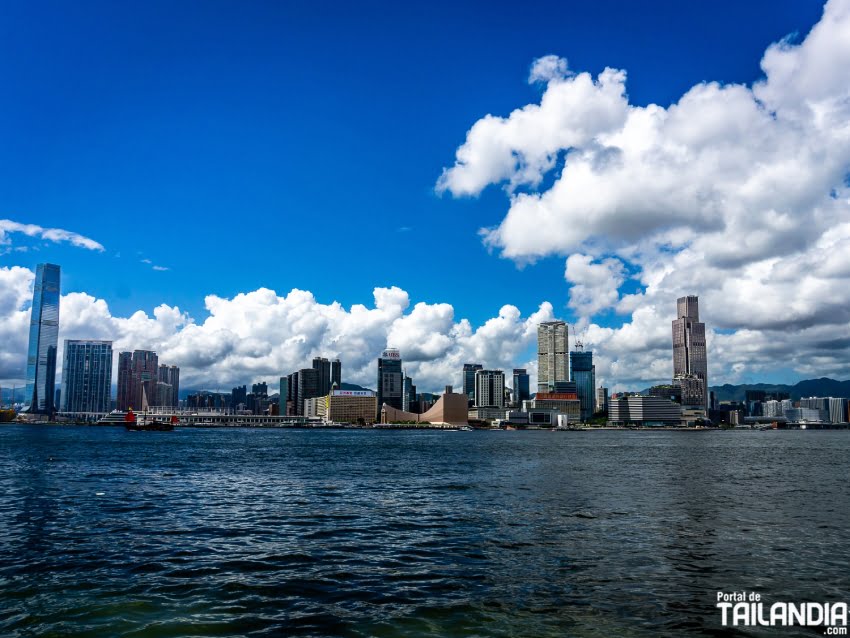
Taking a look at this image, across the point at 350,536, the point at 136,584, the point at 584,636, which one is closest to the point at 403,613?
the point at 584,636

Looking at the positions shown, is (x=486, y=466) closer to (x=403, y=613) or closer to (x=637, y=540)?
(x=637, y=540)

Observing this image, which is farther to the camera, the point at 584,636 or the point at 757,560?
the point at 757,560

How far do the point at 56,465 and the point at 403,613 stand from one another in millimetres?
63714

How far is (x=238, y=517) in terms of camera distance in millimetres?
32719

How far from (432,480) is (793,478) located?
111 feet

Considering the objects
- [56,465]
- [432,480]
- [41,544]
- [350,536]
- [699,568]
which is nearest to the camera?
[699,568]

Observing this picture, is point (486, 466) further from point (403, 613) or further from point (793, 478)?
point (403, 613)

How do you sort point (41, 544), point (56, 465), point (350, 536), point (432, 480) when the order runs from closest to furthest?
point (41, 544) → point (350, 536) → point (432, 480) → point (56, 465)

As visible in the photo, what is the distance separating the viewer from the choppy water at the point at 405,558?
1644 cm

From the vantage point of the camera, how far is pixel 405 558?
23.2 meters

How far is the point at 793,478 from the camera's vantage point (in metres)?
57.7

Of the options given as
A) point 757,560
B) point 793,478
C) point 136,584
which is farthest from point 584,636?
point 793,478

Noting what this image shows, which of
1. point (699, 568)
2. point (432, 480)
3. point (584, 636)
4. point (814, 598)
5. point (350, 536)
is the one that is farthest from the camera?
point (432, 480)

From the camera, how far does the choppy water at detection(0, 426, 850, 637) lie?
53.9 feet
